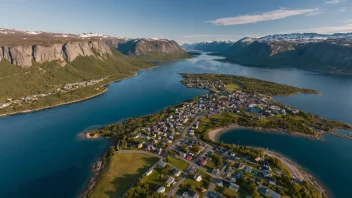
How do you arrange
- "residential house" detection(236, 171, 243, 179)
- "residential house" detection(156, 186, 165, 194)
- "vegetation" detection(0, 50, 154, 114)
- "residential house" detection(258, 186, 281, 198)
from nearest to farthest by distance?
"residential house" detection(258, 186, 281, 198)
"residential house" detection(156, 186, 165, 194)
"residential house" detection(236, 171, 243, 179)
"vegetation" detection(0, 50, 154, 114)

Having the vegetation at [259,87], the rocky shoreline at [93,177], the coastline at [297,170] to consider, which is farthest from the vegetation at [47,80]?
the vegetation at [259,87]

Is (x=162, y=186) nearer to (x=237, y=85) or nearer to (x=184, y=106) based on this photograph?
(x=184, y=106)

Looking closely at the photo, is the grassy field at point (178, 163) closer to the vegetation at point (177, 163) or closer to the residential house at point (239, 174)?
the vegetation at point (177, 163)

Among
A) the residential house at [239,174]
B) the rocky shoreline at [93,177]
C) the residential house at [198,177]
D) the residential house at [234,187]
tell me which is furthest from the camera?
the residential house at [239,174]

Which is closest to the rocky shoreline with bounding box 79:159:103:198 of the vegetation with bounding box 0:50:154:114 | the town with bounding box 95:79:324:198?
the town with bounding box 95:79:324:198

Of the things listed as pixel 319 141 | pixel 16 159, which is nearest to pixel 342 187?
pixel 319 141

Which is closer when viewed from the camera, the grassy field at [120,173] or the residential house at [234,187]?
the grassy field at [120,173]

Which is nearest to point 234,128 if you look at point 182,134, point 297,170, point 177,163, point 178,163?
point 182,134

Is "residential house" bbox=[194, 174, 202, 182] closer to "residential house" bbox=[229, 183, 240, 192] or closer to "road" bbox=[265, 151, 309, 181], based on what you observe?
"residential house" bbox=[229, 183, 240, 192]
